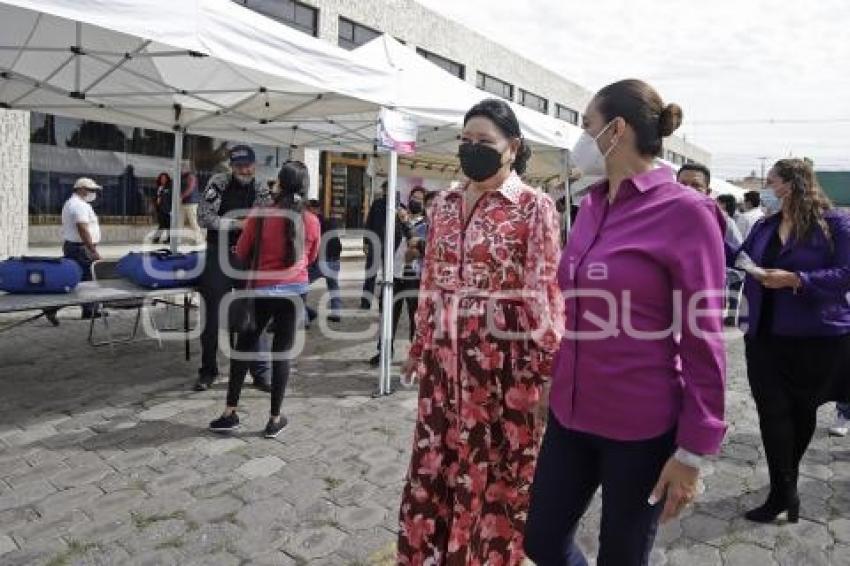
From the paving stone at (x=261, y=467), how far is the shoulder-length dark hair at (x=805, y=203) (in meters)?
3.21

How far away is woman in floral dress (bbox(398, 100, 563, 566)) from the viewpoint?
2.49 meters

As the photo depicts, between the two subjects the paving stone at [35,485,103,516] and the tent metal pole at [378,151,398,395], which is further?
the tent metal pole at [378,151,398,395]

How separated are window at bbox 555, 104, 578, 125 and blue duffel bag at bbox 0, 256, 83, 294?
98.2 ft

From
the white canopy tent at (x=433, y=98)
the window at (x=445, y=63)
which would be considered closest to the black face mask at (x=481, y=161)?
the white canopy tent at (x=433, y=98)

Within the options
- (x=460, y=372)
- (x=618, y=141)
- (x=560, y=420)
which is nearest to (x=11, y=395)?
(x=460, y=372)

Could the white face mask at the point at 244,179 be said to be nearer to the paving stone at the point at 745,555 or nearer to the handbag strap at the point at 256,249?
the handbag strap at the point at 256,249

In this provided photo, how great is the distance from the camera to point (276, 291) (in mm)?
4359

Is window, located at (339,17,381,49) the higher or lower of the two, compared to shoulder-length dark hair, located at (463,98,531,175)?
higher

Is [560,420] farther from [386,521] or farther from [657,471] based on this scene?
[386,521]

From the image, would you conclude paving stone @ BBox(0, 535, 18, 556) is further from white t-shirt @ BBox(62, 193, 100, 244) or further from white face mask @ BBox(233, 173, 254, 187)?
A: white t-shirt @ BBox(62, 193, 100, 244)

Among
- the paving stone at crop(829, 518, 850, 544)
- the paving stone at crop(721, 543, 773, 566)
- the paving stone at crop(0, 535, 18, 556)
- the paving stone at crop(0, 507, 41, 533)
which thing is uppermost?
the paving stone at crop(829, 518, 850, 544)

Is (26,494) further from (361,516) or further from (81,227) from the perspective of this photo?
(81,227)

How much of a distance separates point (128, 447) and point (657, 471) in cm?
352

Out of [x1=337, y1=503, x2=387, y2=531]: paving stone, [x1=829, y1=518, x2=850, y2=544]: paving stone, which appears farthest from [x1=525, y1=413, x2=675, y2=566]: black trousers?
[x1=829, y1=518, x2=850, y2=544]: paving stone
